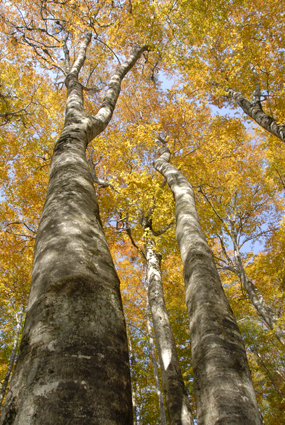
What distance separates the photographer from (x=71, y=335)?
→ 103 cm

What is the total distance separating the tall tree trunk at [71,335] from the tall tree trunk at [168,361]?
444 cm

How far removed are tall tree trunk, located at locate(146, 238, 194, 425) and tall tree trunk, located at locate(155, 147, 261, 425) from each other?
3.62 m

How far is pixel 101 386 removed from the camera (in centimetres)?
91

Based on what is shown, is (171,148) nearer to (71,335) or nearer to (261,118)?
(261,118)

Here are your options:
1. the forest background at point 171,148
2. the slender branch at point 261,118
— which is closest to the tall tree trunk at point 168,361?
the forest background at point 171,148

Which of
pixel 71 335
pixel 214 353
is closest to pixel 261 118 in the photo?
pixel 214 353

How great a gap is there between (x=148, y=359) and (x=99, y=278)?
15.4 m

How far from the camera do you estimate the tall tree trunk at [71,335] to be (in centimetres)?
83

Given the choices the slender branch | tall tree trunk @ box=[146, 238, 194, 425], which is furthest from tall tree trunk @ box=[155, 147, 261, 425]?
the slender branch

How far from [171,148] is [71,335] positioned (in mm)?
11739

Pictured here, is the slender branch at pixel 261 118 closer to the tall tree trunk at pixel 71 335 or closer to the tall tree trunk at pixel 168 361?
the tall tree trunk at pixel 168 361

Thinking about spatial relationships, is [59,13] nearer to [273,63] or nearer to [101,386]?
[273,63]

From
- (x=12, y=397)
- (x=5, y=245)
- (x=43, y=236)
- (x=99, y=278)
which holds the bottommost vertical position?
(x=12, y=397)

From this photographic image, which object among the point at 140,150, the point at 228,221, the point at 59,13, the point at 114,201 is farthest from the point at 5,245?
the point at 228,221
